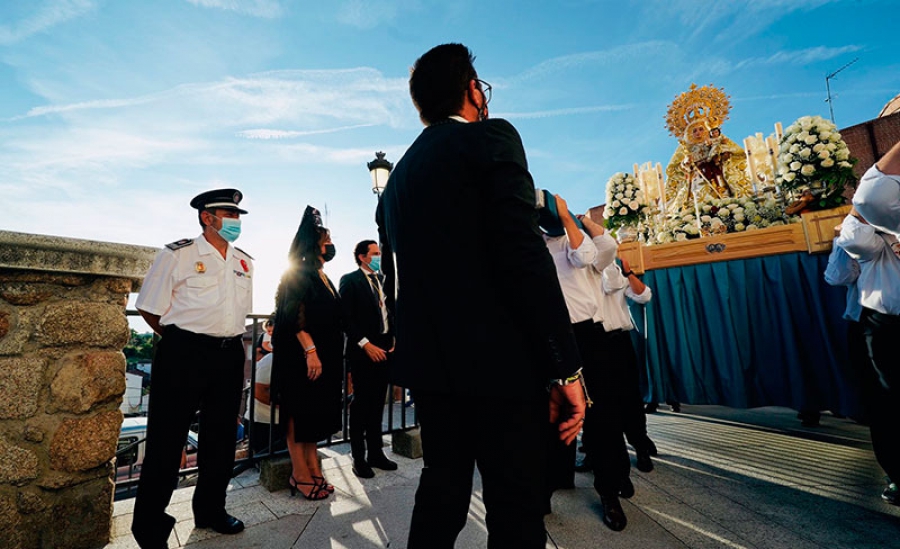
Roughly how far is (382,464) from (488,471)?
264cm

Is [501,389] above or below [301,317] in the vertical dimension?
below

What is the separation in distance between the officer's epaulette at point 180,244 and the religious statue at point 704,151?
6.11 m

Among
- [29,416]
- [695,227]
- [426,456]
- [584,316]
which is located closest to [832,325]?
[695,227]

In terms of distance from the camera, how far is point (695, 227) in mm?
5297

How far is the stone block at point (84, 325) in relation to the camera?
2109 mm

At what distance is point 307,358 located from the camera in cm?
297

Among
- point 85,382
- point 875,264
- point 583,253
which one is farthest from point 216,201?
point 875,264

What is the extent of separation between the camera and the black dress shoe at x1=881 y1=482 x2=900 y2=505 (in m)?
2.51

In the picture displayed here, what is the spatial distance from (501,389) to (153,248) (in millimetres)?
2474

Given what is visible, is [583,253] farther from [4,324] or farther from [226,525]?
[4,324]

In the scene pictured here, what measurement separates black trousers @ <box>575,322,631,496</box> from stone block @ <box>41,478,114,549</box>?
111 inches

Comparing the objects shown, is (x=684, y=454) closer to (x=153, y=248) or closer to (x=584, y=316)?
(x=584, y=316)

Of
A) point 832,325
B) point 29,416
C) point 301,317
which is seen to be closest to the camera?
point 29,416

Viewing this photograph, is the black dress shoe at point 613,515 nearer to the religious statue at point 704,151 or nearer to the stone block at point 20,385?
the stone block at point 20,385
